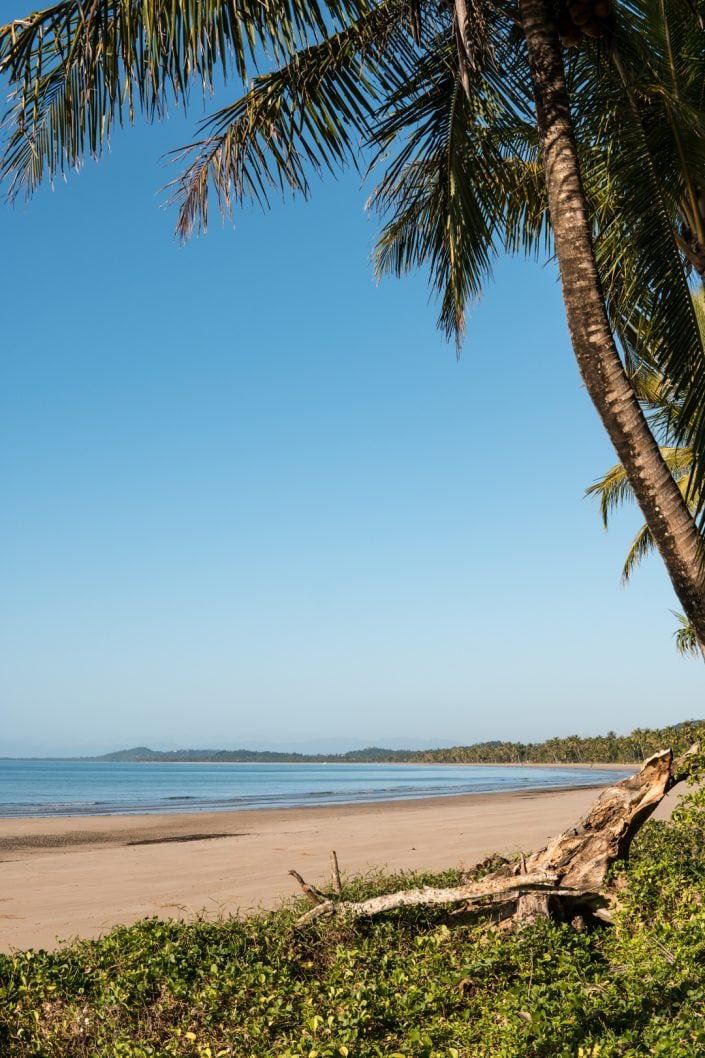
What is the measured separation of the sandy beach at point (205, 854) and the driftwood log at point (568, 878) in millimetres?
1497

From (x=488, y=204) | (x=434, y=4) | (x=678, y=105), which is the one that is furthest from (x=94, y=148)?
(x=678, y=105)

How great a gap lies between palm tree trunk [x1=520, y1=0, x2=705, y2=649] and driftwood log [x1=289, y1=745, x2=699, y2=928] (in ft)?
5.95

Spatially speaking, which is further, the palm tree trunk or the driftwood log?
the driftwood log

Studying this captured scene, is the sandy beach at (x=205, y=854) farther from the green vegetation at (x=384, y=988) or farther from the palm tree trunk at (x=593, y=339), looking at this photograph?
the palm tree trunk at (x=593, y=339)

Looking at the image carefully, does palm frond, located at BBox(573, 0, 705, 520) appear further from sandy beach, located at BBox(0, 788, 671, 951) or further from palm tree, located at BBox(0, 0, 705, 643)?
sandy beach, located at BBox(0, 788, 671, 951)

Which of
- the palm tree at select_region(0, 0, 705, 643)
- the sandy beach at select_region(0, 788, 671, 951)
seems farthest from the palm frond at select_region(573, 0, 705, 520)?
the sandy beach at select_region(0, 788, 671, 951)

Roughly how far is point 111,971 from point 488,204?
21.4ft

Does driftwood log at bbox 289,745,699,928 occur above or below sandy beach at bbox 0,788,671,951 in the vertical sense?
above

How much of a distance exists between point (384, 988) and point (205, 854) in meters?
10.5

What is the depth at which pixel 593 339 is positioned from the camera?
4.93 m

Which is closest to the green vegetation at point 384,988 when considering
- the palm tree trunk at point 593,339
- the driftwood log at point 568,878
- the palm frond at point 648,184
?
the driftwood log at point 568,878

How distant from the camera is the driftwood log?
540cm

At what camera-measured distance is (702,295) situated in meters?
7.99

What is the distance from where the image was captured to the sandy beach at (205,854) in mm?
8875
